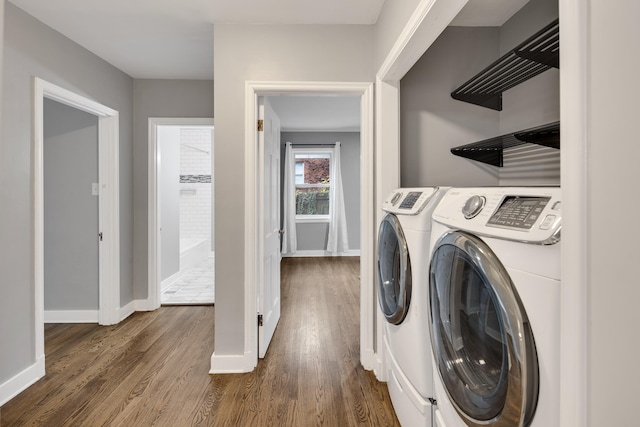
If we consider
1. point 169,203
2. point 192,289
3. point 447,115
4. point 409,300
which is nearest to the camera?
point 409,300

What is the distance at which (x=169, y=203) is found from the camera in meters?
4.73

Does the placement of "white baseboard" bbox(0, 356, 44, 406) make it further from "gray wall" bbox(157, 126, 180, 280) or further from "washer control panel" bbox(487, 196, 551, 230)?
"washer control panel" bbox(487, 196, 551, 230)

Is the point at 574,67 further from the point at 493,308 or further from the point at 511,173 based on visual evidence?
the point at 511,173

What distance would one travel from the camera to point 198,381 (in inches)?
87.3

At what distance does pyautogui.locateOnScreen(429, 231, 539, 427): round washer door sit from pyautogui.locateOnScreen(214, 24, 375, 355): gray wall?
1.49 meters

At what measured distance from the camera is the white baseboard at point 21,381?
2014 mm

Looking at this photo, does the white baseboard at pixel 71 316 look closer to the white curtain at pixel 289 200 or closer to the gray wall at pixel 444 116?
the gray wall at pixel 444 116

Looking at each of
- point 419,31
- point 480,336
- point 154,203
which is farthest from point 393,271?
point 154,203

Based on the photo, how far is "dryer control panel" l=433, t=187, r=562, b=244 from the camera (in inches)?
28.9

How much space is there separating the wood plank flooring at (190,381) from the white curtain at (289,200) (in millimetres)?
3050

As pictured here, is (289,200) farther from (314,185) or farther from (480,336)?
(480,336)

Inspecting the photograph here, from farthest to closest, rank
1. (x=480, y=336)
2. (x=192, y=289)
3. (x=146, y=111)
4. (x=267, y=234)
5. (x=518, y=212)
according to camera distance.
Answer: (x=192, y=289)
(x=146, y=111)
(x=267, y=234)
(x=480, y=336)
(x=518, y=212)

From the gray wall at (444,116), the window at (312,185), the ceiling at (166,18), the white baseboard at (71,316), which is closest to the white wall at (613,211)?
the gray wall at (444,116)

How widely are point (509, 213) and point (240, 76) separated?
1985 mm
